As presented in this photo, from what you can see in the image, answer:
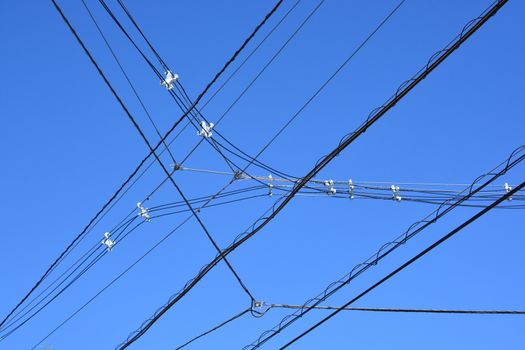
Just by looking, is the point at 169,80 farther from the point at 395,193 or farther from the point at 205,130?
the point at 395,193

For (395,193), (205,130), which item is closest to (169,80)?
(205,130)

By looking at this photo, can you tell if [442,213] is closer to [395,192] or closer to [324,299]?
[324,299]

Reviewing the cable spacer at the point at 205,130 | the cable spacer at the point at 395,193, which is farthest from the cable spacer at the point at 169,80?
the cable spacer at the point at 395,193

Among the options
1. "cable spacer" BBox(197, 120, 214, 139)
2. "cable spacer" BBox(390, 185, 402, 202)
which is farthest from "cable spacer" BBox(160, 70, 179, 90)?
"cable spacer" BBox(390, 185, 402, 202)

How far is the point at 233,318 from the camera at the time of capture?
833 centimetres

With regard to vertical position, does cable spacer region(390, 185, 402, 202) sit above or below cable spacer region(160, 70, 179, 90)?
below

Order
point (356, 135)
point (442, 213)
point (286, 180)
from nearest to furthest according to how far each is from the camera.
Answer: point (356, 135) < point (442, 213) < point (286, 180)

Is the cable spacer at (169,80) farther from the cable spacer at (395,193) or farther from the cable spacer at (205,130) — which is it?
the cable spacer at (395,193)

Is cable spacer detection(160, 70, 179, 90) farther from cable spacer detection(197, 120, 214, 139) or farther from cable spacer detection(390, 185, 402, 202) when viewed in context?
cable spacer detection(390, 185, 402, 202)

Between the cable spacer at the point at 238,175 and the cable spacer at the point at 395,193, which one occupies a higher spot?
the cable spacer at the point at 238,175

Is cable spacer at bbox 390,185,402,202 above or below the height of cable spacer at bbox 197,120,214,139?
→ below

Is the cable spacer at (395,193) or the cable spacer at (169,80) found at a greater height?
the cable spacer at (169,80)

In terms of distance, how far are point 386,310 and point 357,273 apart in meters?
0.47

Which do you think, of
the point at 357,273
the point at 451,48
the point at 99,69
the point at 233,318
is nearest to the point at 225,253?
the point at 233,318
